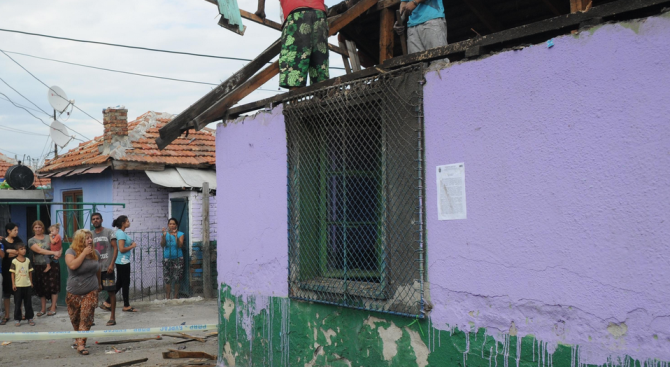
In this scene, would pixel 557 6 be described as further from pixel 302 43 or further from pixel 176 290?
pixel 176 290

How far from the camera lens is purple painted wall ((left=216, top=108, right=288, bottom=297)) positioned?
5.55 meters

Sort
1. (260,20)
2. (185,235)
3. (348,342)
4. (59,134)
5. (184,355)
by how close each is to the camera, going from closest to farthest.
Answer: (348,342) → (260,20) → (184,355) → (185,235) → (59,134)

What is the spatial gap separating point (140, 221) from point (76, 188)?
269cm

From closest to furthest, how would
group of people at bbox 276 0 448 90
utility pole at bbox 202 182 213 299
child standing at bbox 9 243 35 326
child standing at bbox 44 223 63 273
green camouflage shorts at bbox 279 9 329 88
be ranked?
group of people at bbox 276 0 448 90 < green camouflage shorts at bbox 279 9 329 88 < child standing at bbox 9 243 35 326 < child standing at bbox 44 223 63 273 < utility pole at bbox 202 182 213 299

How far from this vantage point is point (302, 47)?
5672mm

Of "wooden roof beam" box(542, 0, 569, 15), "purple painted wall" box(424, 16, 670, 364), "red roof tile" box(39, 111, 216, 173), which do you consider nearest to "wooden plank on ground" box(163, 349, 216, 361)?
"purple painted wall" box(424, 16, 670, 364)

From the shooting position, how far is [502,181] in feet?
12.0

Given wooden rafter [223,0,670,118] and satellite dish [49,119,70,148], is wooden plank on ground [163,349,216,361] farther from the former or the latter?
satellite dish [49,119,70,148]

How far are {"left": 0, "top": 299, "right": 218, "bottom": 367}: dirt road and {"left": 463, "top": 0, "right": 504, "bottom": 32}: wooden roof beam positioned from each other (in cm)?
527

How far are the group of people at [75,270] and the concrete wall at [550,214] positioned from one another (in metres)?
4.29

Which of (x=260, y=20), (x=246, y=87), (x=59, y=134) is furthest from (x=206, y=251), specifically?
(x=59, y=134)

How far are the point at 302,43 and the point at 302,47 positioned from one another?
1.6 inches

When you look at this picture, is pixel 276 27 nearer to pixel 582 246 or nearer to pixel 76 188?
pixel 582 246

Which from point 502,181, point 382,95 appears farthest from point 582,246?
point 382,95
